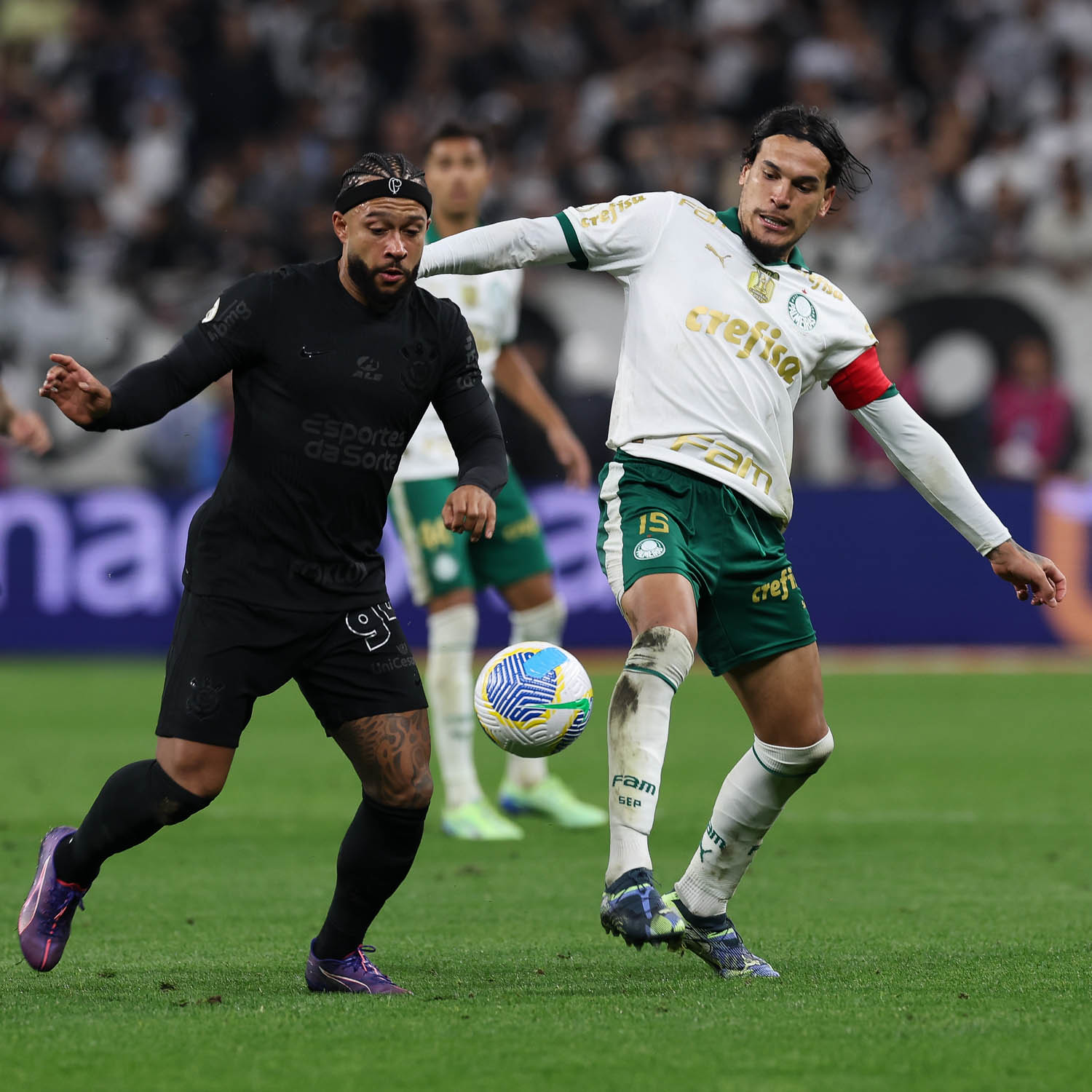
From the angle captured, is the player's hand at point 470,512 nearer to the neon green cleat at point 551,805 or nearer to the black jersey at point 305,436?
the black jersey at point 305,436

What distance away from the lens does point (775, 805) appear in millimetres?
5484

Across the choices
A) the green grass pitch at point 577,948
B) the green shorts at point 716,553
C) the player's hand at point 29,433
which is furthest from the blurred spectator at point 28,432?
the green shorts at point 716,553

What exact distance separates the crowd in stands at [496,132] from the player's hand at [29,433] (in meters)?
10.6

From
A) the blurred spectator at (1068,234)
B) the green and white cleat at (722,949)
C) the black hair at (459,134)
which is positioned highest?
the blurred spectator at (1068,234)

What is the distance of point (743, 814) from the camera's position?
216 inches

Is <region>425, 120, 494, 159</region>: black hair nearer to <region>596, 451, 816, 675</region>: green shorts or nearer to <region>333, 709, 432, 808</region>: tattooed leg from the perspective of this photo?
<region>596, 451, 816, 675</region>: green shorts

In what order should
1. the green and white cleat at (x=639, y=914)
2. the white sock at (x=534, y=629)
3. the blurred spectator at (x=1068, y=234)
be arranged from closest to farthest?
1. the green and white cleat at (x=639, y=914)
2. the white sock at (x=534, y=629)
3. the blurred spectator at (x=1068, y=234)

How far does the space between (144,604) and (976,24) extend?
35.2 ft

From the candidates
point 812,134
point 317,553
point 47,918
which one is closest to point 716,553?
point 317,553

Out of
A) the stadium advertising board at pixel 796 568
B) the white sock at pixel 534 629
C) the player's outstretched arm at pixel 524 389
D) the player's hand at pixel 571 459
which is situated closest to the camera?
the player's hand at pixel 571 459

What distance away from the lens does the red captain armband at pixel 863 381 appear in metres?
5.55

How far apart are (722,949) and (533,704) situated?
3.09ft

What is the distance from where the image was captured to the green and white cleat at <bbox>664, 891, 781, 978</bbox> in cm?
526

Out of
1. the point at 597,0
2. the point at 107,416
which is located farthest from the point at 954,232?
the point at 107,416
